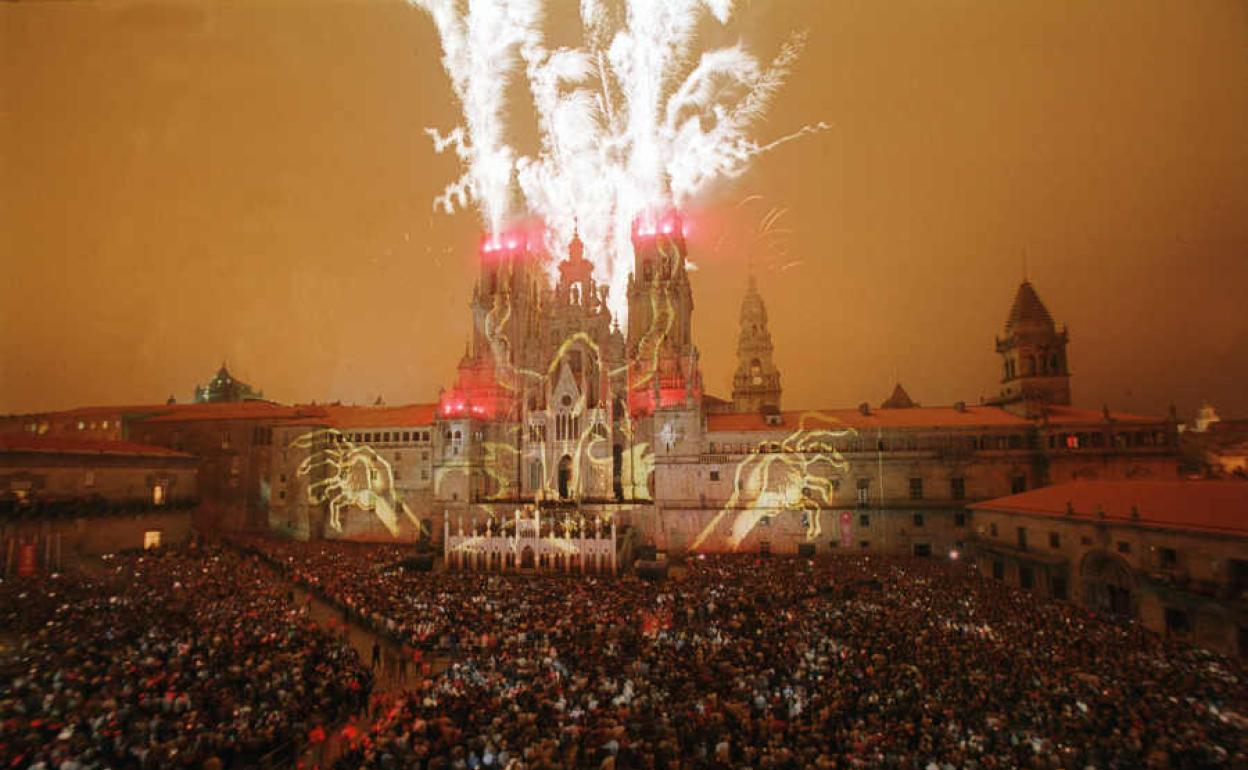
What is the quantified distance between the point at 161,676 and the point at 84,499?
112ft

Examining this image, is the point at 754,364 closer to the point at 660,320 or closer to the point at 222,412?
the point at 660,320

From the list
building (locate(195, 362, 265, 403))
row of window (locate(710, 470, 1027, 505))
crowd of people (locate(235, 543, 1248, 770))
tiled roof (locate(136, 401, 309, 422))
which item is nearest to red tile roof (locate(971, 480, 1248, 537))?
crowd of people (locate(235, 543, 1248, 770))

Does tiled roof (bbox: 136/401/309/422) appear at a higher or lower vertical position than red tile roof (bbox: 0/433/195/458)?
higher

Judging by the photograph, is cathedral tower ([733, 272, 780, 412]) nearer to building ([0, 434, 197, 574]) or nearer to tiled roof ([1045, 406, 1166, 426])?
tiled roof ([1045, 406, 1166, 426])

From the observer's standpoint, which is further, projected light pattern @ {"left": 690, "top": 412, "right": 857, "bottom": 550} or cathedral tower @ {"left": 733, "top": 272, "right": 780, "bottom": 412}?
cathedral tower @ {"left": 733, "top": 272, "right": 780, "bottom": 412}

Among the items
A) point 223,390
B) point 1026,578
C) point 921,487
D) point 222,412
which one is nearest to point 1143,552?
point 1026,578

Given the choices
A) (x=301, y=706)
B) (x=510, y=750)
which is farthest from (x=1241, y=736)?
(x=301, y=706)

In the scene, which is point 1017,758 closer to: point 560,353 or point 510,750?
point 510,750

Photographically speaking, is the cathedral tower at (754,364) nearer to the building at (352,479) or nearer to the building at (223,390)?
the building at (352,479)

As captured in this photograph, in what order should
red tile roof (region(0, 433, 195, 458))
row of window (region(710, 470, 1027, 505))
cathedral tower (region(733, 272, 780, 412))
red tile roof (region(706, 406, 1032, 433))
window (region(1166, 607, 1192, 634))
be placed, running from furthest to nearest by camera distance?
1. cathedral tower (region(733, 272, 780, 412))
2. red tile roof (region(706, 406, 1032, 433))
3. row of window (region(710, 470, 1027, 505))
4. red tile roof (region(0, 433, 195, 458))
5. window (region(1166, 607, 1192, 634))

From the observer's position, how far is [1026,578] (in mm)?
36906

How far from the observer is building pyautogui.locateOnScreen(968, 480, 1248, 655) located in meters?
25.3

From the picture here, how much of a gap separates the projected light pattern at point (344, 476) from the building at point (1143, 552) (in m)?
49.0

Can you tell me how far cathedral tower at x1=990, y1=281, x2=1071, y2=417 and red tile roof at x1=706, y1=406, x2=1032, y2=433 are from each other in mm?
8459
